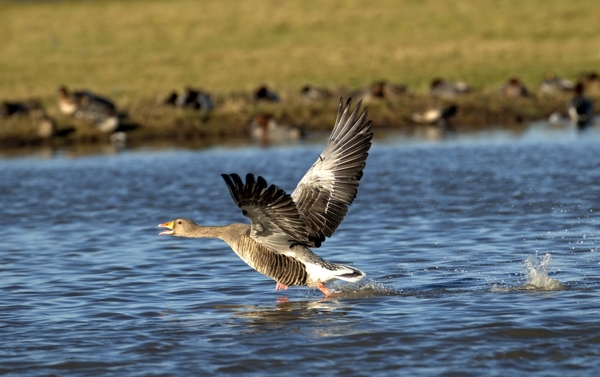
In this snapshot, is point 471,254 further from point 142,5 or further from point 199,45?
point 142,5

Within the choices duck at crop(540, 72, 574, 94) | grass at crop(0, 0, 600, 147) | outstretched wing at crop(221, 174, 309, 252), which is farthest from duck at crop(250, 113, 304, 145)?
outstretched wing at crop(221, 174, 309, 252)

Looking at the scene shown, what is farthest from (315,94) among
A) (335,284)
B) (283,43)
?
(283,43)

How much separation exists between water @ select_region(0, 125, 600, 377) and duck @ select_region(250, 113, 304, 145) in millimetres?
4906

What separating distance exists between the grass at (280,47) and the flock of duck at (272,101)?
595 mm

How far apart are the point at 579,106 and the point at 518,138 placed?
3.50m

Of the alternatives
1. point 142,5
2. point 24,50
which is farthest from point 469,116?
point 142,5

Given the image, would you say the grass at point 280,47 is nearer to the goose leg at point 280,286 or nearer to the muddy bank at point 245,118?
the muddy bank at point 245,118

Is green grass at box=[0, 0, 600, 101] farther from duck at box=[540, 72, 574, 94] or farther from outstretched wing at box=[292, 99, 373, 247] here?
outstretched wing at box=[292, 99, 373, 247]

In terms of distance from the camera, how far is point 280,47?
146 feet

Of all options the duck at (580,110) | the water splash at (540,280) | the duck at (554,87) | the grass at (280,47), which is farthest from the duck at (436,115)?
the water splash at (540,280)

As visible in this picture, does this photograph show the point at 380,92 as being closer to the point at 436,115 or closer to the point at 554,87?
the point at 436,115

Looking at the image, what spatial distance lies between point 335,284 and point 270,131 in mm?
13842

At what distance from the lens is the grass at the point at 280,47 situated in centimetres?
3353

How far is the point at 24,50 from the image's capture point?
159 ft
